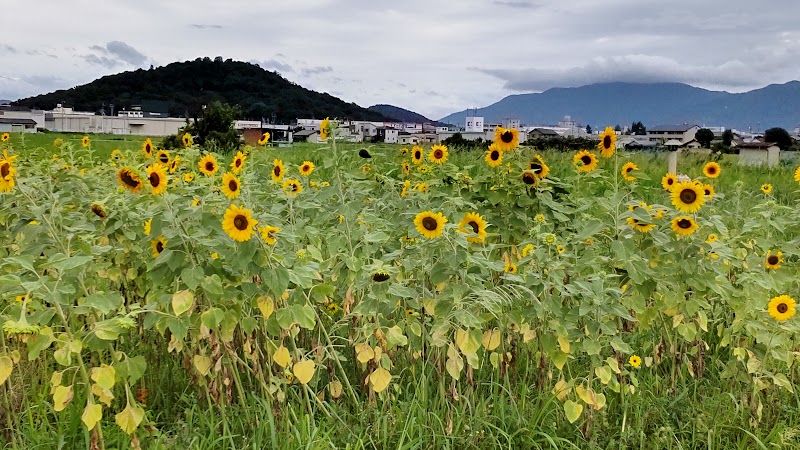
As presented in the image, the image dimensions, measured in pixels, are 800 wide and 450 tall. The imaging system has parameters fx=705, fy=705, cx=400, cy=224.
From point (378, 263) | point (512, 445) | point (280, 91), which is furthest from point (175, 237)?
point (280, 91)

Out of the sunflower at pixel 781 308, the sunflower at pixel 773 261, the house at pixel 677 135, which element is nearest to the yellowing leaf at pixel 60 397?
the sunflower at pixel 781 308

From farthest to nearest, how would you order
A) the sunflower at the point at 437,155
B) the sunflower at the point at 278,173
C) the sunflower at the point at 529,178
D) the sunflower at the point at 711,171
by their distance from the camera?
the sunflower at the point at 437,155 < the sunflower at the point at 711,171 < the sunflower at the point at 529,178 < the sunflower at the point at 278,173

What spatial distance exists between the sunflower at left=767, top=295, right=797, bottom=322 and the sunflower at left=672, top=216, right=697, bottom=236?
38 centimetres

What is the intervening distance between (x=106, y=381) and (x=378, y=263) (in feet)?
2.54

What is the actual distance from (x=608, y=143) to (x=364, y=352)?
55.8 inches

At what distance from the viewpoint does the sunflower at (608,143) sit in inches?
111

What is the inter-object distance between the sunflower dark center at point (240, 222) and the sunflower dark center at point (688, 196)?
1.55 m

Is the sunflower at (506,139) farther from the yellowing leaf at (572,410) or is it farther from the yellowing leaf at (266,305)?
the yellowing leaf at (266,305)

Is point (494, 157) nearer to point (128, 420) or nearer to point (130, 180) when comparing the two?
point (130, 180)

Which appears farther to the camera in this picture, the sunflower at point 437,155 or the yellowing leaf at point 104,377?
the sunflower at point 437,155

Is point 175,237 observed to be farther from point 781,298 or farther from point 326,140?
point 781,298

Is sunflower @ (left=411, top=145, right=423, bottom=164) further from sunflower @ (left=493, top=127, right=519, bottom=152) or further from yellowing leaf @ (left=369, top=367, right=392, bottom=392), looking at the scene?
yellowing leaf @ (left=369, top=367, right=392, bottom=392)

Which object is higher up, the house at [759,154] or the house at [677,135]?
the house at [677,135]

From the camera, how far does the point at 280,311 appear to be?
1.99 metres
